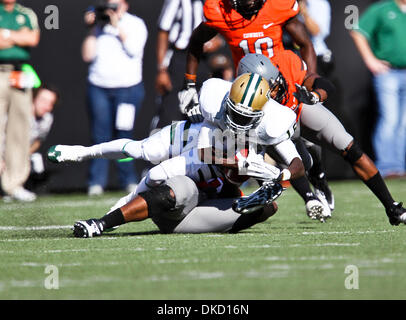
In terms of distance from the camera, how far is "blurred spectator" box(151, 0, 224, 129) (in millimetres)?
11078

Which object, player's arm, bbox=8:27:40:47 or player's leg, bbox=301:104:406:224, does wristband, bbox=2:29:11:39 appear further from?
player's leg, bbox=301:104:406:224

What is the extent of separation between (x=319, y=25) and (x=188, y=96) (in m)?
4.30

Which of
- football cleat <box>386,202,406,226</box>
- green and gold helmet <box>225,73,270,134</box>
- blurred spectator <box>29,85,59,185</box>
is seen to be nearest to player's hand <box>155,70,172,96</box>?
Result: blurred spectator <box>29,85,59,185</box>

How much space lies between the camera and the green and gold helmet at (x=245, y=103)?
6469mm

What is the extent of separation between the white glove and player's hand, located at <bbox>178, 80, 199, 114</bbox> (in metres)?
1.06

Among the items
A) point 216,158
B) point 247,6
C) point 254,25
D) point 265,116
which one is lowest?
point 216,158

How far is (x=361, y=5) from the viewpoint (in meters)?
13.1

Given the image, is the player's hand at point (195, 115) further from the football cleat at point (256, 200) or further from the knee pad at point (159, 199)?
the football cleat at point (256, 200)

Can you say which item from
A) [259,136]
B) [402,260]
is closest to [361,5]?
[259,136]

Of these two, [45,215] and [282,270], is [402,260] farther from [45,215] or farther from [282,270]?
[45,215]

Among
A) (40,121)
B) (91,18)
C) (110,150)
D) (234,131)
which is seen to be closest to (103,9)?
(91,18)

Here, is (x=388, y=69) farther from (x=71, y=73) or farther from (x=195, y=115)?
(x=195, y=115)

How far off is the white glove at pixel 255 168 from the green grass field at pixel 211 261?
0.42 m

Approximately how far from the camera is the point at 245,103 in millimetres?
6457
